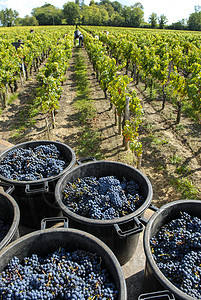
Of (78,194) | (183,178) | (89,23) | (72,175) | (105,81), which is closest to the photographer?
(78,194)

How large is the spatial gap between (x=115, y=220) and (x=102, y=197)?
506 millimetres

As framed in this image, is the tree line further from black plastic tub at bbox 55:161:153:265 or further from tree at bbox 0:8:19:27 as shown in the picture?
black plastic tub at bbox 55:161:153:265

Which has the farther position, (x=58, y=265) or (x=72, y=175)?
(x=72, y=175)

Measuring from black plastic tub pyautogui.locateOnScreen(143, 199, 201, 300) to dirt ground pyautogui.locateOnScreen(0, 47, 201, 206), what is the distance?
250 centimetres

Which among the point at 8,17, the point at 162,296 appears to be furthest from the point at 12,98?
the point at 8,17

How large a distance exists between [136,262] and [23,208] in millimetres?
1861

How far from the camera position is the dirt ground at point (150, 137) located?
19.2ft

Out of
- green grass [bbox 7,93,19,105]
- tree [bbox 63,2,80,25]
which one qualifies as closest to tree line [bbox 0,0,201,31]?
tree [bbox 63,2,80,25]

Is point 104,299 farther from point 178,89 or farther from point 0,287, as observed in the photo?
point 178,89

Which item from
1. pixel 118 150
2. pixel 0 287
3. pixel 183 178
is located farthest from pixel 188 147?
pixel 0 287

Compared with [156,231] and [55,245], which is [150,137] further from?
[55,245]

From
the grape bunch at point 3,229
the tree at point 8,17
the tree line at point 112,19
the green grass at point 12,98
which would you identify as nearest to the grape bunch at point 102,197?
the grape bunch at point 3,229

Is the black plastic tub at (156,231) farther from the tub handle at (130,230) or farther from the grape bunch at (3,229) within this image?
the grape bunch at (3,229)

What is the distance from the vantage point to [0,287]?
1.85 m
